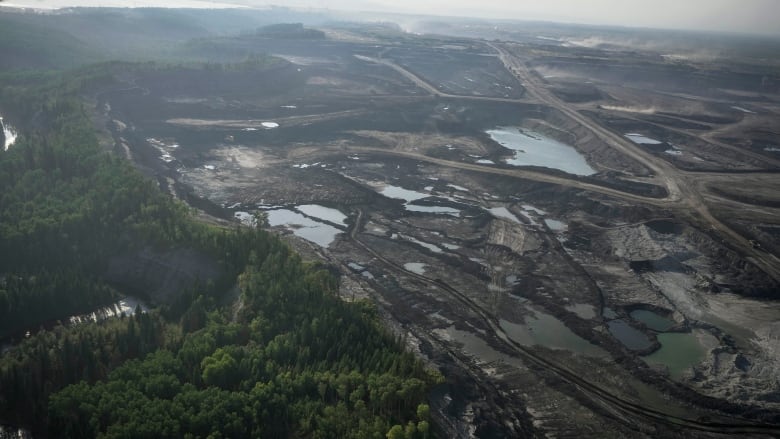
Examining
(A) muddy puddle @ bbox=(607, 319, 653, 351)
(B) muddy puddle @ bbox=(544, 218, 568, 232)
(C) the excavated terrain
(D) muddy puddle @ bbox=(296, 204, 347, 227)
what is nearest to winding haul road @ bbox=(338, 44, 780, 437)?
(C) the excavated terrain

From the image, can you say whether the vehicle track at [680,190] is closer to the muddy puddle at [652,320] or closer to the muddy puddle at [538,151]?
the muddy puddle at [538,151]

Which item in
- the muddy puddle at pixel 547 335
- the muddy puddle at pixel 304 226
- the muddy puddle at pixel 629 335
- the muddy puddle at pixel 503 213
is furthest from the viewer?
the muddy puddle at pixel 503 213

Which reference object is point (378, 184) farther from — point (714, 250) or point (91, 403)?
point (91, 403)

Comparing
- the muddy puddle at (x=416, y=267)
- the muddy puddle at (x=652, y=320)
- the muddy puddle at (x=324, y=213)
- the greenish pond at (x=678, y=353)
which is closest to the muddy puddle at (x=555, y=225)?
the muddy puddle at (x=652, y=320)

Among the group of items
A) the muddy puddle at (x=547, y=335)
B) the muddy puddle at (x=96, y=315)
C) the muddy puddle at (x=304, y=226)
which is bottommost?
the muddy puddle at (x=96, y=315)

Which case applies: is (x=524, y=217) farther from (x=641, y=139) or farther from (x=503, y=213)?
(x=641, y=139)

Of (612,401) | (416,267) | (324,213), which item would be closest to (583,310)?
(612,401)

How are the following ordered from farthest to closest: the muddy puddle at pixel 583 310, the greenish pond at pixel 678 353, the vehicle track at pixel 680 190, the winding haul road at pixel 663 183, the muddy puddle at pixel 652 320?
the winding haul road at pixel 663 183, the vehicle track at pixel 680 190, the muddy puddle at pixel 583 310, the muddy puddle at pixel 652 320, the greenish pond at pixel 678 353

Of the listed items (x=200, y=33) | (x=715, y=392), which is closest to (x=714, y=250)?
(x=715, y=392)
